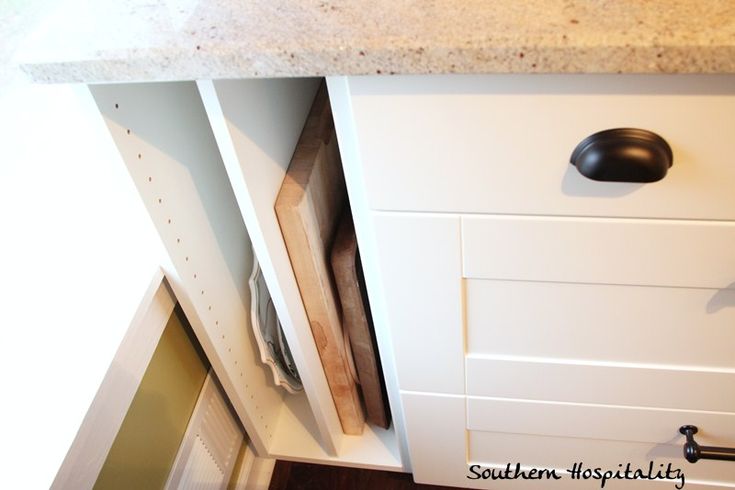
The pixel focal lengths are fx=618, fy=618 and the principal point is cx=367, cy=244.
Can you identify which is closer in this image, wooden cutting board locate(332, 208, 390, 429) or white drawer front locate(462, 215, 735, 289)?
white drawer front locate(462, 215, 735, 289)

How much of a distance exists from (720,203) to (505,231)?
0.18 m

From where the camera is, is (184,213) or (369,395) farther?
(369,395)

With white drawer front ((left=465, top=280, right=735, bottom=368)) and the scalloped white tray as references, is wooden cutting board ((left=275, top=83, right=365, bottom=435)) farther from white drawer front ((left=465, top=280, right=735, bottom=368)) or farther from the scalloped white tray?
white drawer front ((left=465, top=280, right=735, bottom=368))

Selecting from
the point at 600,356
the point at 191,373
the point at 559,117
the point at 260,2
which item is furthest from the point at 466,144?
the point at 191,373

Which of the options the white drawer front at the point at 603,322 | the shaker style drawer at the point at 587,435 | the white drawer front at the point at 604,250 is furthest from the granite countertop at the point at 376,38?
the shaker style drawer at the point at 587,435

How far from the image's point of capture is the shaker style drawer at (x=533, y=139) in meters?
0.46

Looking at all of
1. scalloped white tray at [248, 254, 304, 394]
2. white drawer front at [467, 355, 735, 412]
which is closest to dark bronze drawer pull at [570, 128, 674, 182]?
white drawer front at [467, 355, 735, 412]

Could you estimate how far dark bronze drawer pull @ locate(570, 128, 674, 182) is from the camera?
1.55 feet

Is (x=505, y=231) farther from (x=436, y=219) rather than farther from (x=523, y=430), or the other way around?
(x=523, y=430)

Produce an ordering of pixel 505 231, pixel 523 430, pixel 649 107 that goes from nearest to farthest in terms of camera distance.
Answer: pixel 649 107 < pixel 505 231 < pixel 523 430

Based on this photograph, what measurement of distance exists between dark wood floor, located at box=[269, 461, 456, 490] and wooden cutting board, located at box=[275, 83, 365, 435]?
0.29 meters

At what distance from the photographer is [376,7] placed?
1.60ft

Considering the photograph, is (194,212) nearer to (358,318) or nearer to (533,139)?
(358,318)

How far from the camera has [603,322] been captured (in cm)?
66
